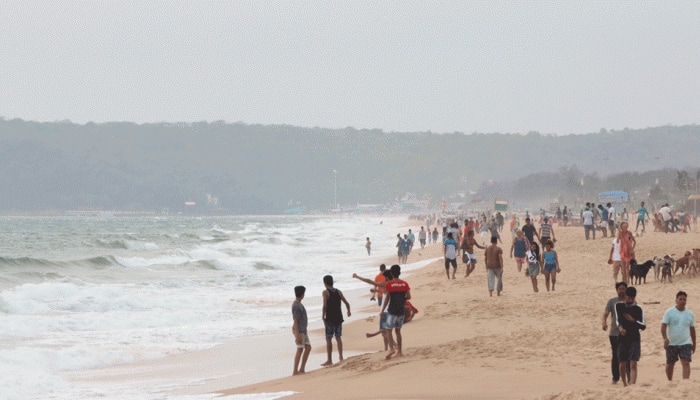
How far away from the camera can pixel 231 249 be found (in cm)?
5741

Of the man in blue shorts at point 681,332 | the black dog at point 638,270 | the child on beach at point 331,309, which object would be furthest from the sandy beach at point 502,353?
the child on beach at point 331,309

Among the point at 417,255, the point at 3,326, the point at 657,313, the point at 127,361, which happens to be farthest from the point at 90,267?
the point at 657,313

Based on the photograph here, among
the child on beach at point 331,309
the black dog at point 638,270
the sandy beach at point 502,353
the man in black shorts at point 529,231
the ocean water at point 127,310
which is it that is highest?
the man in black shorts at point 529,231

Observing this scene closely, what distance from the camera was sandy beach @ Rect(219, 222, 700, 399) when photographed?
9602 millimetres

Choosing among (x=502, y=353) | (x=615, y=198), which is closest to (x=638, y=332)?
(x=502, y=353)

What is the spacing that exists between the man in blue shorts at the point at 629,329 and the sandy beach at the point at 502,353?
0.90 feet

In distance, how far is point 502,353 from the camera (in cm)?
1173

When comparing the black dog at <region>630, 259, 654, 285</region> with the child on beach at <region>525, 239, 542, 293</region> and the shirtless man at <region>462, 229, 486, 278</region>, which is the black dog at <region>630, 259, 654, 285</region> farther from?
the shirtless man at <region>462, 229, 486, 278</region>

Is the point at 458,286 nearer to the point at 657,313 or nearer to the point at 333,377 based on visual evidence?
the point at 657,313

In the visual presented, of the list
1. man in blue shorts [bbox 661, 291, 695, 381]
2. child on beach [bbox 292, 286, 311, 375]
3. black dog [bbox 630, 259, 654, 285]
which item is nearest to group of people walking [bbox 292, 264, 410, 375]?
child on beach [bbox 292, 286, 311, 375]

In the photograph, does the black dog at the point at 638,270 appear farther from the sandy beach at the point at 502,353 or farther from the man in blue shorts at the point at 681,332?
the man in blue shorts at the point at 681,332

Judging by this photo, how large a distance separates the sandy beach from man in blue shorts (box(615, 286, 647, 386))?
0.27 m

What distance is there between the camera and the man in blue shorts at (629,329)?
891cm

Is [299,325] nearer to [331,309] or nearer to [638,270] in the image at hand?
[331,309]
